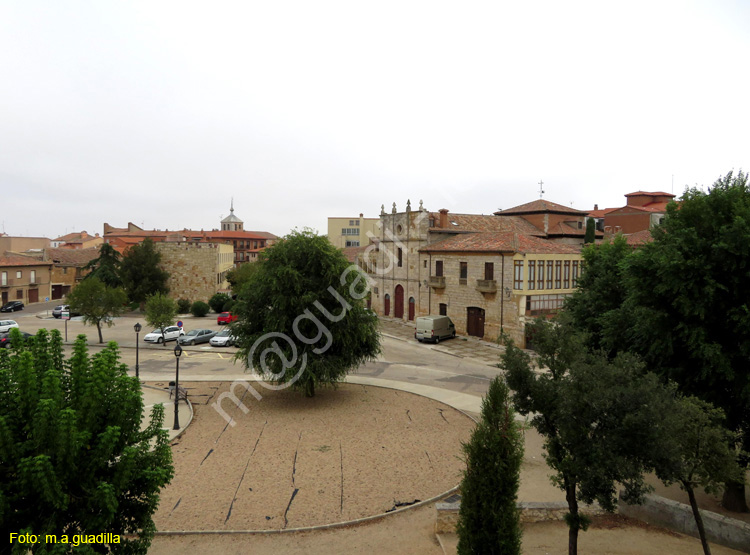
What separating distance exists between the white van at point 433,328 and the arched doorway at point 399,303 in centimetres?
938

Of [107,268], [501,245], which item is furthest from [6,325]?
[501,245]

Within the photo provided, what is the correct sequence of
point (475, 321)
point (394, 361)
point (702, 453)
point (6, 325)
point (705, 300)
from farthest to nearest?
point (475, 321), point (6, 325), point (394, 361), point (705, 300), point (702, 453)

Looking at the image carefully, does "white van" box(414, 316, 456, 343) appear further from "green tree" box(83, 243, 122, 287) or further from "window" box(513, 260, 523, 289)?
"green tree" box(83, 243, 122, 287)

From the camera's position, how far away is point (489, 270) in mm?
37156

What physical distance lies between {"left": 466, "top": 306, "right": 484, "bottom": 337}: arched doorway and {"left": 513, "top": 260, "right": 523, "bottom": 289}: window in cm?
396

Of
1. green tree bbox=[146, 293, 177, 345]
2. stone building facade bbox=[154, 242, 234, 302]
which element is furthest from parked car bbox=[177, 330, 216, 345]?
stone building facade bbox=[154, 242, 234, 302]

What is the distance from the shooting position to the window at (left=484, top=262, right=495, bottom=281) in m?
36.8

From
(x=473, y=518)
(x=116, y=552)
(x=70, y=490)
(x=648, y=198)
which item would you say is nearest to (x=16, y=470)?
(x=70, y=490)

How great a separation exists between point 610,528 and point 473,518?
207 inches

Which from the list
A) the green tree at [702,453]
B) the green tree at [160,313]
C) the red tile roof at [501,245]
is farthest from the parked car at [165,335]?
the green tree at [702,453]

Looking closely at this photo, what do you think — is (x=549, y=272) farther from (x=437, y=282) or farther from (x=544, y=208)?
(x=544, y=208)

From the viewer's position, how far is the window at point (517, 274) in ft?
115

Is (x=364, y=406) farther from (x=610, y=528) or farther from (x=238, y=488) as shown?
(x=610, y=528)

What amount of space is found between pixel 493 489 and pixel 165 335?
34.3 metres
